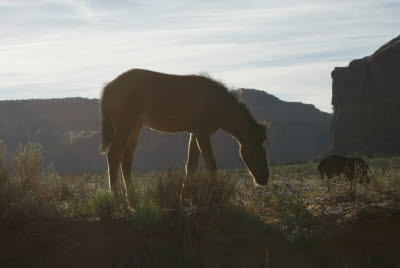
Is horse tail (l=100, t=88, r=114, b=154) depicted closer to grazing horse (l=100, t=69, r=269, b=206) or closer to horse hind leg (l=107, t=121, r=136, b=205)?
grazing horse (l=100, t=69, r=269, b=206)

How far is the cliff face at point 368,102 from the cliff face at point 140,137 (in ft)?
48.6

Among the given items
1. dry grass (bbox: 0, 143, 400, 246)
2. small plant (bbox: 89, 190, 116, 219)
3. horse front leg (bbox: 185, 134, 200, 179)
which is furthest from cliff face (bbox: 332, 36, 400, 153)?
small plant (bbox: 89, 190, 116, 219)

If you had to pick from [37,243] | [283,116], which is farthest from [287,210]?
[283,116]

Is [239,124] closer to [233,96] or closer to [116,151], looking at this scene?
[233,96]

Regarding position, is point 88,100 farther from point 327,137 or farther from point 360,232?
point 360,232

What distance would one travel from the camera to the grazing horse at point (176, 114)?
28.2 feet

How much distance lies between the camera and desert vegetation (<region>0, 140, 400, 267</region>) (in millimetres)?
6656

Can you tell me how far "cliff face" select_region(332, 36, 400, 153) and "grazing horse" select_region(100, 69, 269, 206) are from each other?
1732 inches

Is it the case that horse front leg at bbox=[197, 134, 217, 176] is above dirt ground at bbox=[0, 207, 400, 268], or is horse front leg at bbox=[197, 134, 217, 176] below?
above

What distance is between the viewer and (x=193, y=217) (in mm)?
7293

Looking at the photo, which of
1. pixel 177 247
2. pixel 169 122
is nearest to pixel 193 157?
pixel 169 122

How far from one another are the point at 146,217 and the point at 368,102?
56.2 meters

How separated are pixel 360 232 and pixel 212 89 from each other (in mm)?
3710

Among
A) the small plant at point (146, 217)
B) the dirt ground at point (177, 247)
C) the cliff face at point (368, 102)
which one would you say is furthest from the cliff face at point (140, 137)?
the small plant at point (146, 217)
